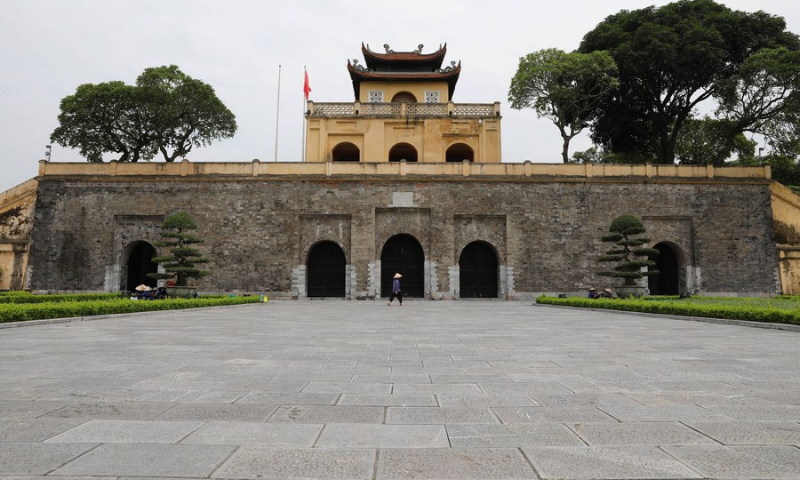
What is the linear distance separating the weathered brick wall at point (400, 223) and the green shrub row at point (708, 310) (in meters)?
8.21

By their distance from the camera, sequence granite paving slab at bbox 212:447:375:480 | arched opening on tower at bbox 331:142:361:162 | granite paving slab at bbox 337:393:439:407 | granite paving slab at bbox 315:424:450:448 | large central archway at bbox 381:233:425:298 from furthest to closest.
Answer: arched opening on tower at bbox 331:142:361:162 → large central archway at bbox 381:233:425:298 → granite paving slab at bbox 337:393:439:407 → granite paving slab at bbox 315:424:450:448 → granite paving slab at bbox 212:447:375:480

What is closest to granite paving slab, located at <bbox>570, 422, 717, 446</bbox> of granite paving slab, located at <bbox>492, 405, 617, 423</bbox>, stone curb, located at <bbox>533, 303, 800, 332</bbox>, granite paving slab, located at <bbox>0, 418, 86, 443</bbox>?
granite paving slab, located at <bbox>492, 405, 617, 423</bbox>

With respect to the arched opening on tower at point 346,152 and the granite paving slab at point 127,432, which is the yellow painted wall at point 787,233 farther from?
the granite paving slab at point 127,432

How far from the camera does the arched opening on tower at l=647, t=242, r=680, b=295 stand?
971 inches

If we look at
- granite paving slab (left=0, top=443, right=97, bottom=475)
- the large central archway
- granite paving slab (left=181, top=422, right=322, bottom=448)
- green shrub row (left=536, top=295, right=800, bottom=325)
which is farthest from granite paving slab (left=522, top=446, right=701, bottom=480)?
the large central archway

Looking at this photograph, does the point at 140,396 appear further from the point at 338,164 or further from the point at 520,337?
the point at 338,164

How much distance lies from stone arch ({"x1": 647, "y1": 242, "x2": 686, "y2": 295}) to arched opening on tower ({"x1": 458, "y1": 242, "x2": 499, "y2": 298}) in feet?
27.7

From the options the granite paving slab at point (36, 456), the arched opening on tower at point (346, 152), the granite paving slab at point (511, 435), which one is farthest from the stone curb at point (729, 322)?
the arched opening on tower at point (346, 152)

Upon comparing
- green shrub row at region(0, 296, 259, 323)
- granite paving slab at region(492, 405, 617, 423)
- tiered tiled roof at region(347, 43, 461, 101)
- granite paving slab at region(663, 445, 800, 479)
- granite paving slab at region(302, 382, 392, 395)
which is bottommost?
granite paving slab at region(302, 382, 392, 395)

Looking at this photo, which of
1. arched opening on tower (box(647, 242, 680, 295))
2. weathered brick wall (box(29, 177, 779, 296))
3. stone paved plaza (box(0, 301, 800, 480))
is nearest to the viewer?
stone paved plaza (box(0, 301, 800, 480))

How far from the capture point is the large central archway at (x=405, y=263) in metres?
24.0

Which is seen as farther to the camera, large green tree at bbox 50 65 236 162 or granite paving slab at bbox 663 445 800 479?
large green tree at bbox 50 65 236 162

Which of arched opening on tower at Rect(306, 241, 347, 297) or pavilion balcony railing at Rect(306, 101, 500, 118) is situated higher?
pavilion balcony railing at Rect(306, 101, 500, 118)

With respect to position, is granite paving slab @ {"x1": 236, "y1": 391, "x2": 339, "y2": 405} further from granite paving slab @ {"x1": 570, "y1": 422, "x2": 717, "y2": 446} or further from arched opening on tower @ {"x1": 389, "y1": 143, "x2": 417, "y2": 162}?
arched opening on tower @ {"x1": 389, "y1": 143, "x2": 417, "y2": 162}
